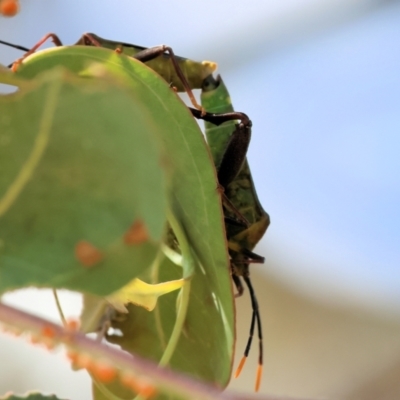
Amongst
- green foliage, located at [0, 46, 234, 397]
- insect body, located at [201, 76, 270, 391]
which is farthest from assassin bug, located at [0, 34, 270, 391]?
green foliage, located at [0, 46, 234, 397]

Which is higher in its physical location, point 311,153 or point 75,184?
point 311,153

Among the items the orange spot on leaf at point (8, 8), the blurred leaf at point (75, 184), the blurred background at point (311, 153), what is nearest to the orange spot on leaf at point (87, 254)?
the blurred leaf at point (75, 184)

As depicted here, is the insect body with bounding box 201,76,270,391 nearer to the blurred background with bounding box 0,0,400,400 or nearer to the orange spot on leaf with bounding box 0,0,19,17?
the orange spot on leaf with bounding box 0,0,19,17

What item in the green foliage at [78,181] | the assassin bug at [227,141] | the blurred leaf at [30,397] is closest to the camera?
the green foliage at [78,181]

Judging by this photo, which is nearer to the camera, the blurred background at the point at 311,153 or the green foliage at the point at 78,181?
the green foliage at the point at 78,181

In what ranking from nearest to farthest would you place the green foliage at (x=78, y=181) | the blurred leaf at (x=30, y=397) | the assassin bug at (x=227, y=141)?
the green foliage at (x=78, y=181), the blurred leaf at (x=30, y=397), the assassin bug at (x=227, y=141)

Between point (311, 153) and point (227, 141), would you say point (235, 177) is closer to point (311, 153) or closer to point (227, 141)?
point (227, 141)

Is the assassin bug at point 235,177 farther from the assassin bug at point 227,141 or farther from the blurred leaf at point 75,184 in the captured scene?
the blurred leaf at point 75,184

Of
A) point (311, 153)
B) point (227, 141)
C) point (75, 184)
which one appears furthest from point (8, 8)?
point (311, 153)
